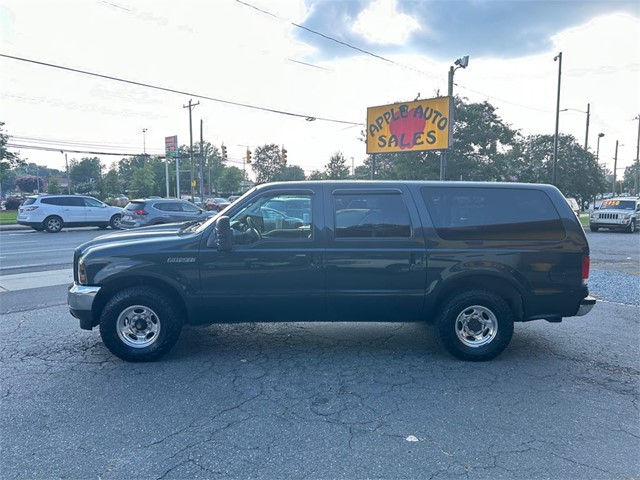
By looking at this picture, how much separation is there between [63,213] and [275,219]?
1994cm

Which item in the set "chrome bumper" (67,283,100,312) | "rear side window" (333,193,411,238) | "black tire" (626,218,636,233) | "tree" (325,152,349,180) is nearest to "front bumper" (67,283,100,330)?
"chrome bumper" (67,283,100,312)

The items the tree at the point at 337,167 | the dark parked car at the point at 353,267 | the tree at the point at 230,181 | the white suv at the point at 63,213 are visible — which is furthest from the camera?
the tree at the point at 230,181

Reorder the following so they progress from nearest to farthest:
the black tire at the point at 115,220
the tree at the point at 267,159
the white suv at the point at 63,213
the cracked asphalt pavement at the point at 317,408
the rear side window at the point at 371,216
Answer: the cracked asphalt pavement at the point at 317,408 → the rear side window at the point at 371,216 → the white suv at the point at 63,213 → the black tire at the point at 115,220 → the tree at the point at 267,159

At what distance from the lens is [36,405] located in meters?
3.61

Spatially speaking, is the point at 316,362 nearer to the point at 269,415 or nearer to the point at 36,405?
the point at 269,415

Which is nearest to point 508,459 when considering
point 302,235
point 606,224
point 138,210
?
point 302,235

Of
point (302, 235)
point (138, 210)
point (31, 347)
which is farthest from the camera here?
point (138, 210)

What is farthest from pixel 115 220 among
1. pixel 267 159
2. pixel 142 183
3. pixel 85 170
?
pixel 85 170

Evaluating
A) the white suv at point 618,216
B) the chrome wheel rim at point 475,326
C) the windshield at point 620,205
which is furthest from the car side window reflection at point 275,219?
the windshield at point 620,205

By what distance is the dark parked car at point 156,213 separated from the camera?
707 inches

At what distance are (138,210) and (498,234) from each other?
1642cm

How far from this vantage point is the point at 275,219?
456 centimetres

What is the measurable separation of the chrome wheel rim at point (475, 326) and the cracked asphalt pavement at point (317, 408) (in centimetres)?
26

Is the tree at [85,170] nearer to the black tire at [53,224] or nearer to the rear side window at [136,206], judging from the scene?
the black tire at [53,224]
